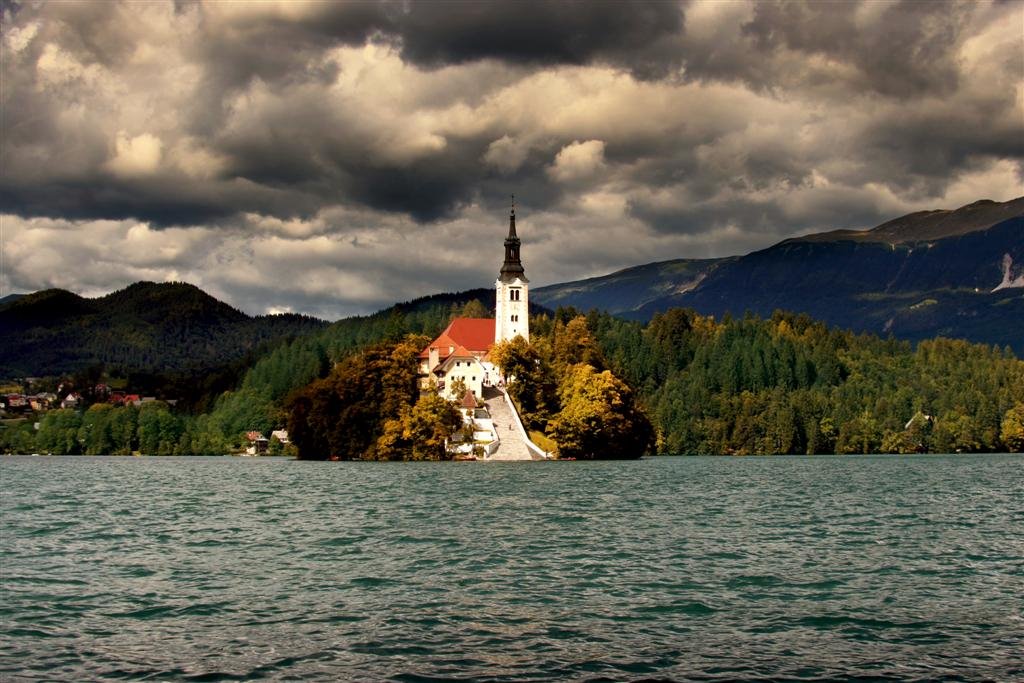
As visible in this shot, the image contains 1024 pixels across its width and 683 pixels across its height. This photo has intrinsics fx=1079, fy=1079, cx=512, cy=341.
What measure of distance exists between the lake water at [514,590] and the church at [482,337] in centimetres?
8448

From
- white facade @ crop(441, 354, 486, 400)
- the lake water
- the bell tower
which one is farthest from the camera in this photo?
the bell tower

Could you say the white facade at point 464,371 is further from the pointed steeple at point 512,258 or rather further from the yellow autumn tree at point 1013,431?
the yellow autumn tree at point 1013,431

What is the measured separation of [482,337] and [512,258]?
18794 mm

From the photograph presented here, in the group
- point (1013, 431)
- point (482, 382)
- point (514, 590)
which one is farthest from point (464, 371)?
point (514, 590)

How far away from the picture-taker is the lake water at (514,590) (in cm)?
2159

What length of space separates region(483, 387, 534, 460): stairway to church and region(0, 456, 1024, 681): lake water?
6661 cm

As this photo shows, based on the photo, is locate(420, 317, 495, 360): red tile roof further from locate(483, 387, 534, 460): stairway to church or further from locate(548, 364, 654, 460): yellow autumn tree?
locate(548, 364, 654, 460): yellow autumn tree

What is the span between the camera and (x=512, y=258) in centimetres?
17662

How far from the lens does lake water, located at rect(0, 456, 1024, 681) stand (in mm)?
21594

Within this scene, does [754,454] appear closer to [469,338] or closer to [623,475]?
[469,338]

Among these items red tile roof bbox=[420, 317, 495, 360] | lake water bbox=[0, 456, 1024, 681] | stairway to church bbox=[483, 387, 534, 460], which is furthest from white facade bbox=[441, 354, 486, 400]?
lake water bbox=[0, 456, 1024, 681]

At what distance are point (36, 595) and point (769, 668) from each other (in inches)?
799

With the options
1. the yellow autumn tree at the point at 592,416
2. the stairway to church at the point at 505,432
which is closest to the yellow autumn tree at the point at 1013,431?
the yellow autumn tree at the point at 592,416

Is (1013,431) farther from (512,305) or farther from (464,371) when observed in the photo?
(464,371)
